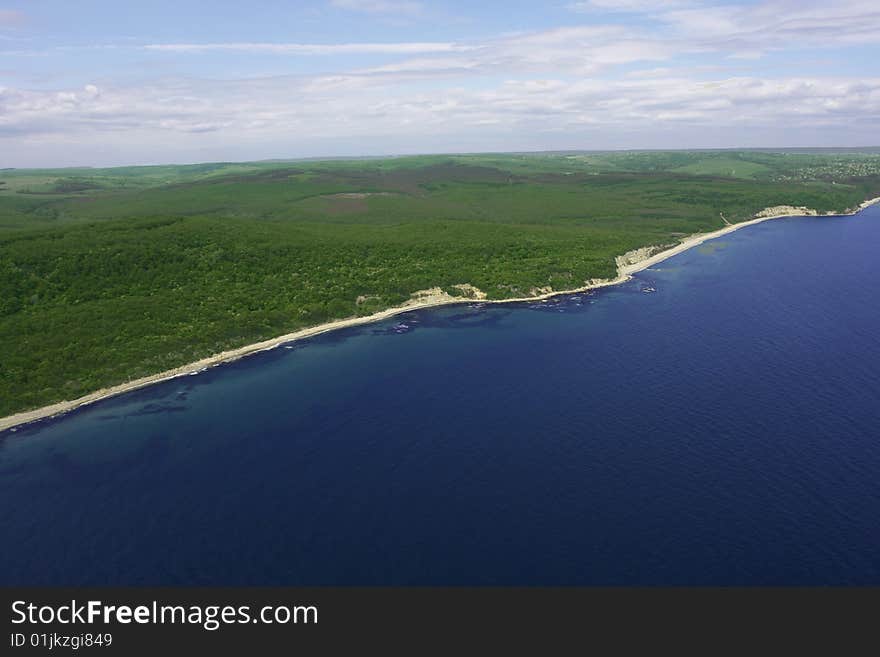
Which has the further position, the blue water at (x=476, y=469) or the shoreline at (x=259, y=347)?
the shoreline at (x=259, y=347)

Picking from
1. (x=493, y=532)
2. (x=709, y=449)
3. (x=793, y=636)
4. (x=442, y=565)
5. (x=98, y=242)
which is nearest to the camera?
(x=793, y=636)

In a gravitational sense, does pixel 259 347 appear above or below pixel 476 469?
above

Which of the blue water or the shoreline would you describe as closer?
the blue water

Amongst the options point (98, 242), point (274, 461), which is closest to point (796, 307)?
point (274, 461)

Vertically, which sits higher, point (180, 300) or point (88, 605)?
point (180, 300)

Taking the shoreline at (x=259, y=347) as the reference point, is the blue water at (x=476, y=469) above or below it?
below

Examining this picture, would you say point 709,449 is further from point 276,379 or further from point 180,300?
point 180,300

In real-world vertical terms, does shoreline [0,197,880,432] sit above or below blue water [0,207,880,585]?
above

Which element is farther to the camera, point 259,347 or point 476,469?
point 259,347
